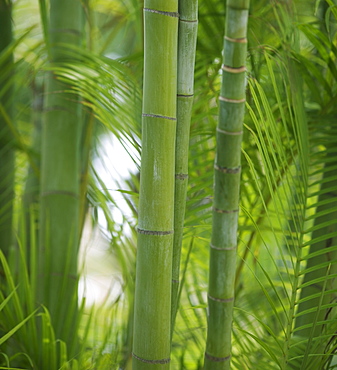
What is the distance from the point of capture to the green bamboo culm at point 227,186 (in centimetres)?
30

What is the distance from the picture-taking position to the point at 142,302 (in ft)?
1.16

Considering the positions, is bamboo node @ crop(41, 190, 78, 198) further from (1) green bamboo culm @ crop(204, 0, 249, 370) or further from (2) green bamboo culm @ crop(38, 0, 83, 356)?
(1) green bamboo culm @ crop(204, 0, 249, 370)

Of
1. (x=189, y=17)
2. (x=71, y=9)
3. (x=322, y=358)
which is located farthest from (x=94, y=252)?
(x=189, y=17)

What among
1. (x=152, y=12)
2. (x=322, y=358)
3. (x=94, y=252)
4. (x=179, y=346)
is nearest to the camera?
(x=152, y=12)

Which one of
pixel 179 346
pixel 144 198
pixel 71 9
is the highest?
pixel 71 9

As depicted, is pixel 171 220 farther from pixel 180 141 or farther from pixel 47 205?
pixel 47 205

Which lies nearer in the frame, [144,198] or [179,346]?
[144,198]

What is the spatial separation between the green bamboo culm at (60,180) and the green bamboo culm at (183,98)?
25 centimetres

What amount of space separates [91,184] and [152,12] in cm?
55

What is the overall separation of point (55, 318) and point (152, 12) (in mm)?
400

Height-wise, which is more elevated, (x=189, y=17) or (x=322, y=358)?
(x=189, y=17)

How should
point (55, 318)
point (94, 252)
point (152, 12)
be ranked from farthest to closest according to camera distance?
point (94, 252)
point (55, 318)
point (152, 12)

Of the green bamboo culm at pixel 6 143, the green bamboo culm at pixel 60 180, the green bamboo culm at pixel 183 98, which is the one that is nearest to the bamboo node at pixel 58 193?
the green bamboo culm at pixel 60 180

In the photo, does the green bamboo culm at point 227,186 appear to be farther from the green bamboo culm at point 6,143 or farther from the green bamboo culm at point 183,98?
the green bamboo culm at point 6,143
